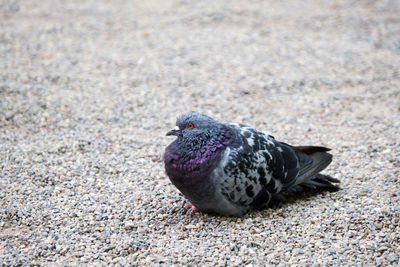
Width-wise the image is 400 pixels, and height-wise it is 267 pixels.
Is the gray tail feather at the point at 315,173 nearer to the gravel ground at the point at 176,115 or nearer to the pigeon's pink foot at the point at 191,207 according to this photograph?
the gravel ground at the point at 176,115

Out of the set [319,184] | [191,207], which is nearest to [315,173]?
[319,184]

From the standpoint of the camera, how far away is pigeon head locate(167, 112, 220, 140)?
4074mm

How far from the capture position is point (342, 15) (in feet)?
31.6

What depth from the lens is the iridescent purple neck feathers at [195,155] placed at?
13.0 ft

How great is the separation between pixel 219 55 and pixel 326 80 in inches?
73.6

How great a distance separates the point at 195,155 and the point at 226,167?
280 millimetres

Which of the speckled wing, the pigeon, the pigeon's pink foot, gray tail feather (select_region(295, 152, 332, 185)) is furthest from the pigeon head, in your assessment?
gray tail feather (select_region(295, 152, 332, 185))

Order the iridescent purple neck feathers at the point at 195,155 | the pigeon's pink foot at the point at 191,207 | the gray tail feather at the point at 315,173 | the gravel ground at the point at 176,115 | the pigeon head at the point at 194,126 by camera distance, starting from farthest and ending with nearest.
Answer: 1. the gray tail feather at the point at 315,173
2. the pigeon's pink foot at the point at 191,207
3. the pigeon head at the point at 194,126
4. the iridescent purple neck feathers at the point at 195,155
5. the gravel ground at the point at 176,115

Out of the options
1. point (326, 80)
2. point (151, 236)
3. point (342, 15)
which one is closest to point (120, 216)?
point (151, 236)

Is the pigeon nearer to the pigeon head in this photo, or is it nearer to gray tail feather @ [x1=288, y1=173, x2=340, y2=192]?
the pigeon head

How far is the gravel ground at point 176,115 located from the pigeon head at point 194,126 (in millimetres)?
742

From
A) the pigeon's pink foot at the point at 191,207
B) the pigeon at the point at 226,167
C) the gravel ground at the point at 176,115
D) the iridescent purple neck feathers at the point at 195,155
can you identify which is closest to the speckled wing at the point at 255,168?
the pigeon at the point at 226,167

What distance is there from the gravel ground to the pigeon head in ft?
2.43

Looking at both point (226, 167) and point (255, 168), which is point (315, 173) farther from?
point (226, 167)
